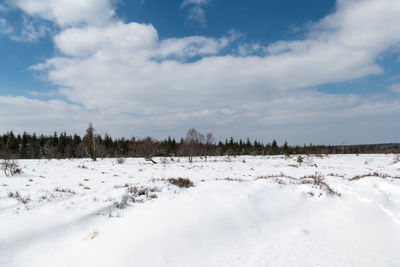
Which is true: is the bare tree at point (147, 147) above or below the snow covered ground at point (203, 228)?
above

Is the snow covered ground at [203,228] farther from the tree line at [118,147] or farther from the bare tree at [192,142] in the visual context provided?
the bare tree at [192,142]

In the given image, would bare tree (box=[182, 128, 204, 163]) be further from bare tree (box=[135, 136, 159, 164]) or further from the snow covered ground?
the snow covered ground

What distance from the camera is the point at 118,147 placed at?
6775cm

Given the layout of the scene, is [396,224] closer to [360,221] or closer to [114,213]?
[360,221]

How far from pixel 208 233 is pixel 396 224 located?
14.1 ft

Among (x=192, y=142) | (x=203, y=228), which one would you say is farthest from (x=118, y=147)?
(x=203, y=228)

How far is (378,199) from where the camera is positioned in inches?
248

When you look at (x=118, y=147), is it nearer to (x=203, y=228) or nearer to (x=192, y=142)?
(x=192, y=142)

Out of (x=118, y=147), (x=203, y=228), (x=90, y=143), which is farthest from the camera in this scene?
(x=118, y=147)

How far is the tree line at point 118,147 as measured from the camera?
29016 millimetres

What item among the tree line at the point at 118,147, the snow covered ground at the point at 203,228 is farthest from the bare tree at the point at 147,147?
the snow covered ground at the point at 203,228

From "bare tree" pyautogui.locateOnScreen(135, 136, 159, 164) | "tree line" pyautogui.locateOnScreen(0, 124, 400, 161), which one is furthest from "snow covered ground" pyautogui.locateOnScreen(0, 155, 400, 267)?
"bare tree" pyautogui.locateOnScreen(135, 136, 159, 164)

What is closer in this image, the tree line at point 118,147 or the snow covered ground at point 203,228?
the snow covered ground at point 203,228

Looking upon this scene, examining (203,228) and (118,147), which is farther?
(118,147)
